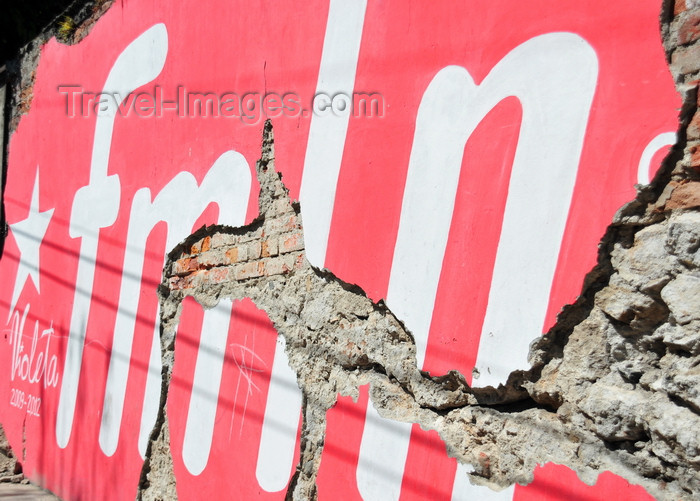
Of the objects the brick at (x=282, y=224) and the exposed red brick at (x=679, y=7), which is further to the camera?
the brick at (x=282, y=224)

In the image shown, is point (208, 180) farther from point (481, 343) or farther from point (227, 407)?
point (481, 343)

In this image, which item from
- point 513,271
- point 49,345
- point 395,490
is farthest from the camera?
point 49,345

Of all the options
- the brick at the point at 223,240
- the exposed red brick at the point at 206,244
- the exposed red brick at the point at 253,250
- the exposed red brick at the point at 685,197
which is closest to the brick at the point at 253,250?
the exposed red brick at the point at 253,250

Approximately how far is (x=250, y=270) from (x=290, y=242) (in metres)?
0.27

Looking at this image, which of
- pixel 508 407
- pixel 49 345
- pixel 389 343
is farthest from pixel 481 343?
pixel 49 345

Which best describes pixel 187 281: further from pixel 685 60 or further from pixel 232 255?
pixel 685 60

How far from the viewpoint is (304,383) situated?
262 cm

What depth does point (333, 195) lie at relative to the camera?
263 centimetres

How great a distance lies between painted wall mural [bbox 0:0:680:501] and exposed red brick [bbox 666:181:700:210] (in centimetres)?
8

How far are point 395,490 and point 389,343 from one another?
45 centimetres

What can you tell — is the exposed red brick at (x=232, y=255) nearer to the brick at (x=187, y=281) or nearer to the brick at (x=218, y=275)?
the brick at (x=218, y=275)

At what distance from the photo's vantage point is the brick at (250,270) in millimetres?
2897

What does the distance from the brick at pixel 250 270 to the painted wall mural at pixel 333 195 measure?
12 cm

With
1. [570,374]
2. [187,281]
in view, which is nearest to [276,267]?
[187,281]
